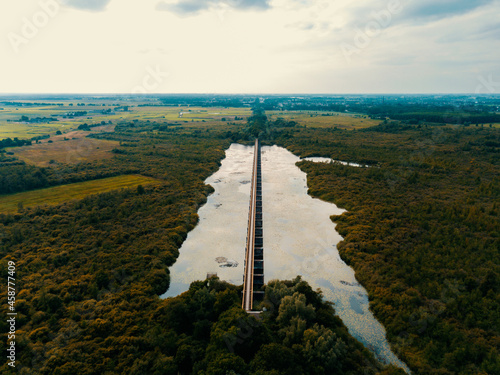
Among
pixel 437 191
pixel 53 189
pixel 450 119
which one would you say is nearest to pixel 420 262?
pixel 437 191

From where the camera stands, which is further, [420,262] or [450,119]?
[450,119]

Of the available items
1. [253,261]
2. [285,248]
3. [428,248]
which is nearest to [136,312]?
[253,261]

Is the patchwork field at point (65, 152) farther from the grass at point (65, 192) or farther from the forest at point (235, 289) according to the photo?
the grass at point (65, 192)

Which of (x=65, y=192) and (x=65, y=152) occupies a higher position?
(x=65, y=152)

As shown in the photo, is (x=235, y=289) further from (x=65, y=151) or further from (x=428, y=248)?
(x=65, y=151)

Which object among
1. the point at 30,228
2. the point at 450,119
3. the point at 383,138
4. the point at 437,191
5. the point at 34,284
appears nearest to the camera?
the point at 34,284

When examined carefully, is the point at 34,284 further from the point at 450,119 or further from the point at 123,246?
the point at 450,119
